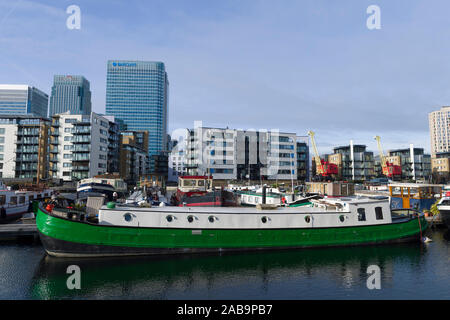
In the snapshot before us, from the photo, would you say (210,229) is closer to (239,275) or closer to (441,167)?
(239,275)

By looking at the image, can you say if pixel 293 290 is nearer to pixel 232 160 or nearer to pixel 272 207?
pixel 272 207

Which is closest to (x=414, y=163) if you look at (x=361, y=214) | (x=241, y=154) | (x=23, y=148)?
(x=241, y=154)

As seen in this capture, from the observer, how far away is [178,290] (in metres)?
16.3

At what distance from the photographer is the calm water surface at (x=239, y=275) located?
52.1 ft

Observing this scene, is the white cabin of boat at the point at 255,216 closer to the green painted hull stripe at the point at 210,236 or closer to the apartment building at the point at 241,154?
the green painted hull stripe at the point at 210,236

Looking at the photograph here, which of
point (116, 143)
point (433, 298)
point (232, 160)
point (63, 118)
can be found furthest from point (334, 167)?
point (433, 298)

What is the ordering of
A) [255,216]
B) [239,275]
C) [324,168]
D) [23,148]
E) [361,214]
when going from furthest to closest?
[324,168]
[23,148]
[361,214]
[255,216]
[239,275]

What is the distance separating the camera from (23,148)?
9369cm

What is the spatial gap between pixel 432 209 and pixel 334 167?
9081cm

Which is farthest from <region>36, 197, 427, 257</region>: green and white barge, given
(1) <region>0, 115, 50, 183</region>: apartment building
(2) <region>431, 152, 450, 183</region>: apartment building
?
(2) <region>431, 152, 450, 183</region>: apartment building

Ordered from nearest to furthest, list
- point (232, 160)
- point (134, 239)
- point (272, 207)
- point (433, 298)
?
point (433, 298) < point (134, 239) < point (272, 207) < point (232, 160)

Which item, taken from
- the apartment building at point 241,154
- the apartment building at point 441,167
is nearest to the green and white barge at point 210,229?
the apartment building at point 241,154

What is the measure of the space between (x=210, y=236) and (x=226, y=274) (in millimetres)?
3980

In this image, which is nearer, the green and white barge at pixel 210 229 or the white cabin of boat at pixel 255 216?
the green and white barge at pixel 210 229
